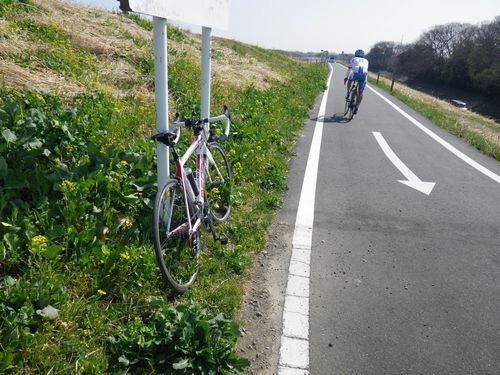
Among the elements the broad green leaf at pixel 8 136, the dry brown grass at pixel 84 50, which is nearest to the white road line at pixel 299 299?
the broad green leaf at pixel 8 136

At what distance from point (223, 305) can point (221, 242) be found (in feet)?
3.13

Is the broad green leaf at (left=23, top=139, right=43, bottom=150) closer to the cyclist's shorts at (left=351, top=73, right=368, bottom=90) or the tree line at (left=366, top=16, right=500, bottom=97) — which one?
the cyclist's shorts at (left=351, top=73, right=368, bottom=90)

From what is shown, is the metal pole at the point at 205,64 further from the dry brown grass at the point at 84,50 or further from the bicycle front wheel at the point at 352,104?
the bicycle front wheel at the point at 352,104

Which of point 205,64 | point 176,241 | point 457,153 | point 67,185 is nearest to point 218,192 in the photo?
point 176,241

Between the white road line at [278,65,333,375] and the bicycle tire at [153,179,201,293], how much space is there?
2.99ft

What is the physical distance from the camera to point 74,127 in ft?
12.8

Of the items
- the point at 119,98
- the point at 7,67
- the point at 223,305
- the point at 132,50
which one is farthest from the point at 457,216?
the point at 132,50

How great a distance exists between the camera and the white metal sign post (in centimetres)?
267

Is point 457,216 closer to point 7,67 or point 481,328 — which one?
point 481,328

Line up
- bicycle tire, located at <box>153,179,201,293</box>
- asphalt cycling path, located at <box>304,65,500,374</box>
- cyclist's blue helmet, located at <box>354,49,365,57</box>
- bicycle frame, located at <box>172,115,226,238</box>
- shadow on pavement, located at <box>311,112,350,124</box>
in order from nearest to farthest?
asphalt cycling path, located at <box>304,65,500,374</box> → bicycle tire, located at <box>153,179,201,293</box> → bicycle frame, located at <box>172,115,226,238</box> → shadow on pavement, located at <box>311,112,350,124</box> → cyclist's blue helmet, located at <box>354,49,365,57</box>

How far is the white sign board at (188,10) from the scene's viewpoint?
250cm

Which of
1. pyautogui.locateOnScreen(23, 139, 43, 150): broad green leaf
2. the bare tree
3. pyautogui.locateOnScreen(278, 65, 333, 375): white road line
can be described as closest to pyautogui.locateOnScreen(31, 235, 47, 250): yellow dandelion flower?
pyautogui.locateOnScreen(23, 139, 43, 150): broad green leaf

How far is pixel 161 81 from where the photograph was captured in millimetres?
3088

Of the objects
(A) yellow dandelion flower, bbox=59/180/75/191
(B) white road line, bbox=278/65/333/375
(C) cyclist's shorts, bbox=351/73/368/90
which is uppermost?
(C) cyclist's shorts, bbox=351/73/368/90
